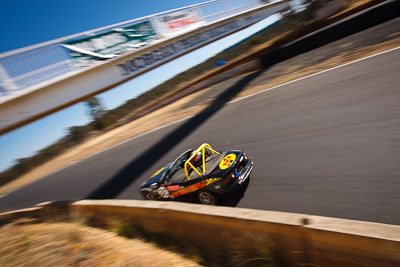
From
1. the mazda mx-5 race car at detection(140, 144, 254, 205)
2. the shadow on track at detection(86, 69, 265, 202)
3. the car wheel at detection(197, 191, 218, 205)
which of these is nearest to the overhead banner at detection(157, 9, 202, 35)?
the shadow on track at detection(86, 69, 265, 202)

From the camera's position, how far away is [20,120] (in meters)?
8.98

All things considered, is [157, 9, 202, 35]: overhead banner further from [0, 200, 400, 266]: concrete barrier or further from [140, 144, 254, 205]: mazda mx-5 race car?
[0, 200, 400, 266]: concrete barrier

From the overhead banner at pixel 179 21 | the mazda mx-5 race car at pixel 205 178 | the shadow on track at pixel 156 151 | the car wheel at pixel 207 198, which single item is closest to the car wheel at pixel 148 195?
the mazda mx-5 race car at pixel 205 178

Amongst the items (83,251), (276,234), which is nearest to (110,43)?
(83,251)

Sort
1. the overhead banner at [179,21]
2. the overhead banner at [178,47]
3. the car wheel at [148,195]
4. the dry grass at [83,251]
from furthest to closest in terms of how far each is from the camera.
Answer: the overhead banner at [179,21] → the overhead banner at [178,47] → the car wheel at [148,195] → the dry grass at [83,251]

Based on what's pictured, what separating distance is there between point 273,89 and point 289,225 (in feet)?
27.7

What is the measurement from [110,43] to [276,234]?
11125 mm

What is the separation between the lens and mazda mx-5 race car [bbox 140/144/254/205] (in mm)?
4734

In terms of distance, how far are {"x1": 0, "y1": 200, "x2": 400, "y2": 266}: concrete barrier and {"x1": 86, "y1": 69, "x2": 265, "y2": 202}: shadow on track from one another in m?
4.33

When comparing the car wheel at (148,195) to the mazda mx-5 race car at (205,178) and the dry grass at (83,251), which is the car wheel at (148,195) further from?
the dry grass at (83,251)

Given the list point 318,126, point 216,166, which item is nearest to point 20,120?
point 216,166

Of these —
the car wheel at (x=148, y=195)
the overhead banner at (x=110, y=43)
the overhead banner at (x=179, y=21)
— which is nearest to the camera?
the car wheel at (x=148, y=195)

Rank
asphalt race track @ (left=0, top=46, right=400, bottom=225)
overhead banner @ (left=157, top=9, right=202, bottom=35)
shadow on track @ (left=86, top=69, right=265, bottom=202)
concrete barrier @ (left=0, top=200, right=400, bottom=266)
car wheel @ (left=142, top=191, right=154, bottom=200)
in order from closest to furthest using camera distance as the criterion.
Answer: concrete barrier @ (left=0, top=200, right=400, bottom=266)
asphalt race track @ (left=0, top=46, right=400, bottom=225)
car wheel @ (left=142, top=191, right=154, bottom=200)
shadow on track @ (left=86, top=69, right=265, bottom=202)
overhead banner @ (left=157, top=9, right=202, bottom=35)

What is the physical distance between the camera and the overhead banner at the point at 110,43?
32.0ft
